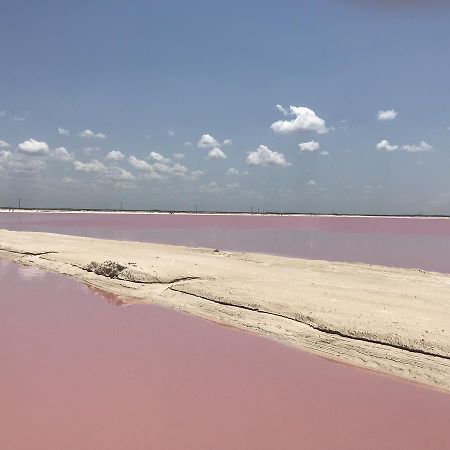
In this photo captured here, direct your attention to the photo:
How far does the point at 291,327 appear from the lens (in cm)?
828

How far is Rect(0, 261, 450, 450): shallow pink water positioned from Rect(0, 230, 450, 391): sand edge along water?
2.21 ft

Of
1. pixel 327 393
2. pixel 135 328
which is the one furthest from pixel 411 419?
pixel 135 328

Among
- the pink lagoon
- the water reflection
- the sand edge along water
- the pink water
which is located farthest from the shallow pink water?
the pink water

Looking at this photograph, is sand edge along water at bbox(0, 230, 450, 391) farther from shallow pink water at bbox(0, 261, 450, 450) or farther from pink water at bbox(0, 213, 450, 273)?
pink water at bbox(0, 213, 450, 273)

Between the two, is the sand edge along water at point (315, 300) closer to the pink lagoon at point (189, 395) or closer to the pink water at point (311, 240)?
the pink lagoon at point (189, 395)

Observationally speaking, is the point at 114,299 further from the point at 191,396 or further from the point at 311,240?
the point at 311,240

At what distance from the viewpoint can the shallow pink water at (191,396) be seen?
178 inches

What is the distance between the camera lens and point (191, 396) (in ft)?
17.9

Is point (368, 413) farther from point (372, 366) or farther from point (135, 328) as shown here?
A: point (135, 328)

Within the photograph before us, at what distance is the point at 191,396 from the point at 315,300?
506 cm

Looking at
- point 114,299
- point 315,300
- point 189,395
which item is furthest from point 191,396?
point 114,299

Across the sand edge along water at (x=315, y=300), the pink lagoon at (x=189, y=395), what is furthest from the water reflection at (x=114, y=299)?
the pink lagoon at (x=189, y=395)

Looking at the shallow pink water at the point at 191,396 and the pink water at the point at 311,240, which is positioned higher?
the pink water at the point at 311,240

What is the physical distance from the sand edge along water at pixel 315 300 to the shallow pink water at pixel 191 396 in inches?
26.6
